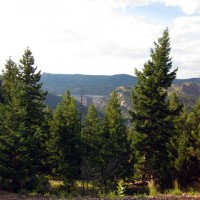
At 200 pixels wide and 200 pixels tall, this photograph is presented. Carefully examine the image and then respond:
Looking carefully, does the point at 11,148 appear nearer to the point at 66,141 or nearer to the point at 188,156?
the point at 66,141

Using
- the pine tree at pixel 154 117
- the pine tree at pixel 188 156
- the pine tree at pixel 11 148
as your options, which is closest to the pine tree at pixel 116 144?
the pine tree at pixel 154 117

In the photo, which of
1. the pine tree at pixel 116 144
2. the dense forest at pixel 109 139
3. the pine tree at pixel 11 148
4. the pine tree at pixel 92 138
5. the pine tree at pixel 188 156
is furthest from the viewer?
the pine tree at pixel 92 138

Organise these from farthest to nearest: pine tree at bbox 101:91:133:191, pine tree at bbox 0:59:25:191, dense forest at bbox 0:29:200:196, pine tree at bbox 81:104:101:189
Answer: pine tree at bbox 81:104:101:189
pine tree at bbox 101:91:133:191
dense forest at bbox 0:29:200:196
pine tree at bbox 0:59:25:191

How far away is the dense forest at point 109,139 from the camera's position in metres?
26.9

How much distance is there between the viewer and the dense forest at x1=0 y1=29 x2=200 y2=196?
26.9 metres

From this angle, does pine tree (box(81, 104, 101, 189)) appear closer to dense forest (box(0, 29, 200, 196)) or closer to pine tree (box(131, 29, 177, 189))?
dense forest (box(0, 29, 200, 196))

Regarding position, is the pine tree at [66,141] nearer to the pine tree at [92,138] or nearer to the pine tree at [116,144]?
the pine tree at [92,138]

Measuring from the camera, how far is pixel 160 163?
3198cm

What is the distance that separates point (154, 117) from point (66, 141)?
953 centimetres

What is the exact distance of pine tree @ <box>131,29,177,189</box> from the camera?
31984mm

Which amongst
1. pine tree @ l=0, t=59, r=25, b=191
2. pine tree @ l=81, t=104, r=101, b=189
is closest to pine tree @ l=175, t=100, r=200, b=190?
pine tree @ l=81, t=104, r=101, b=189

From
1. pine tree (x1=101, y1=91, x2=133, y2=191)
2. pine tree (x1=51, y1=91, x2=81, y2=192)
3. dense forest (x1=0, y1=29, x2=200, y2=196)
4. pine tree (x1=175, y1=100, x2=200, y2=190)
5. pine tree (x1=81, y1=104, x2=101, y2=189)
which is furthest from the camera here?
pine tree (x1=81, y1=104, x2=101, y2=189)

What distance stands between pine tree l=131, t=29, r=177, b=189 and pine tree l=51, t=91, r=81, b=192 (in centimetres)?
650

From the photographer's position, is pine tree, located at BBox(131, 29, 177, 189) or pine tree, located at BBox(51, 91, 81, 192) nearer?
pine tree, located at BBox(131, 29, 177, 189)
